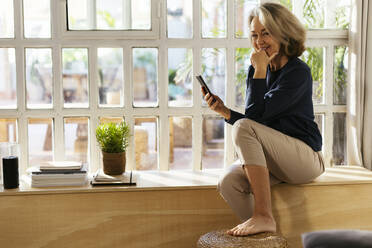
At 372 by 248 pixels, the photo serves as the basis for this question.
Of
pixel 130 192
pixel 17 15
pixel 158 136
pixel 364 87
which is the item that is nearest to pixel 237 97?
pixel 158 136

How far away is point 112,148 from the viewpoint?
2.73 metres

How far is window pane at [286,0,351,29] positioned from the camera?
306 centimetres

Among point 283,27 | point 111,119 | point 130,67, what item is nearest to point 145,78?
point 130,67

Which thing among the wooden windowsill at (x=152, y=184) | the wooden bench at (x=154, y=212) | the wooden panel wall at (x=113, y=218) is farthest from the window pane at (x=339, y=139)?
the wooden panel wall at (x=113, y=218)

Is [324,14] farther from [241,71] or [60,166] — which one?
[60,166]

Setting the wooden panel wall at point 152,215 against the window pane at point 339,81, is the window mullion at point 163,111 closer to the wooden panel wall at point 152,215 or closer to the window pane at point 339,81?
the wooden panel wall at point 152,215

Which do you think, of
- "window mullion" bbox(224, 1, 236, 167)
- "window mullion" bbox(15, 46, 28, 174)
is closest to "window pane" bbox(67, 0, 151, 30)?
"window mullion" bbox(15, 46, 28, 174)

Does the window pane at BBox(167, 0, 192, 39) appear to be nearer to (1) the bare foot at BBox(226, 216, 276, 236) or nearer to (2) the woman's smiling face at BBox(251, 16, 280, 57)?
(2) the woman's smiling face at BBox(251, 16, 280, 57)

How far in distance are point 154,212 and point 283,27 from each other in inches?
43.5

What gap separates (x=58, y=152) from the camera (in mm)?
2936

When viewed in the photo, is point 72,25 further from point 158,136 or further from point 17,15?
point 158,136

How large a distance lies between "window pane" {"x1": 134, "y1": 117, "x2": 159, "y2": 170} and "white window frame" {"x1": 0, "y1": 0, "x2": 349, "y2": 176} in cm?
5

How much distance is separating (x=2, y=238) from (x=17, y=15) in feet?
3.92

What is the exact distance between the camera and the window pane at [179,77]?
3.00m
